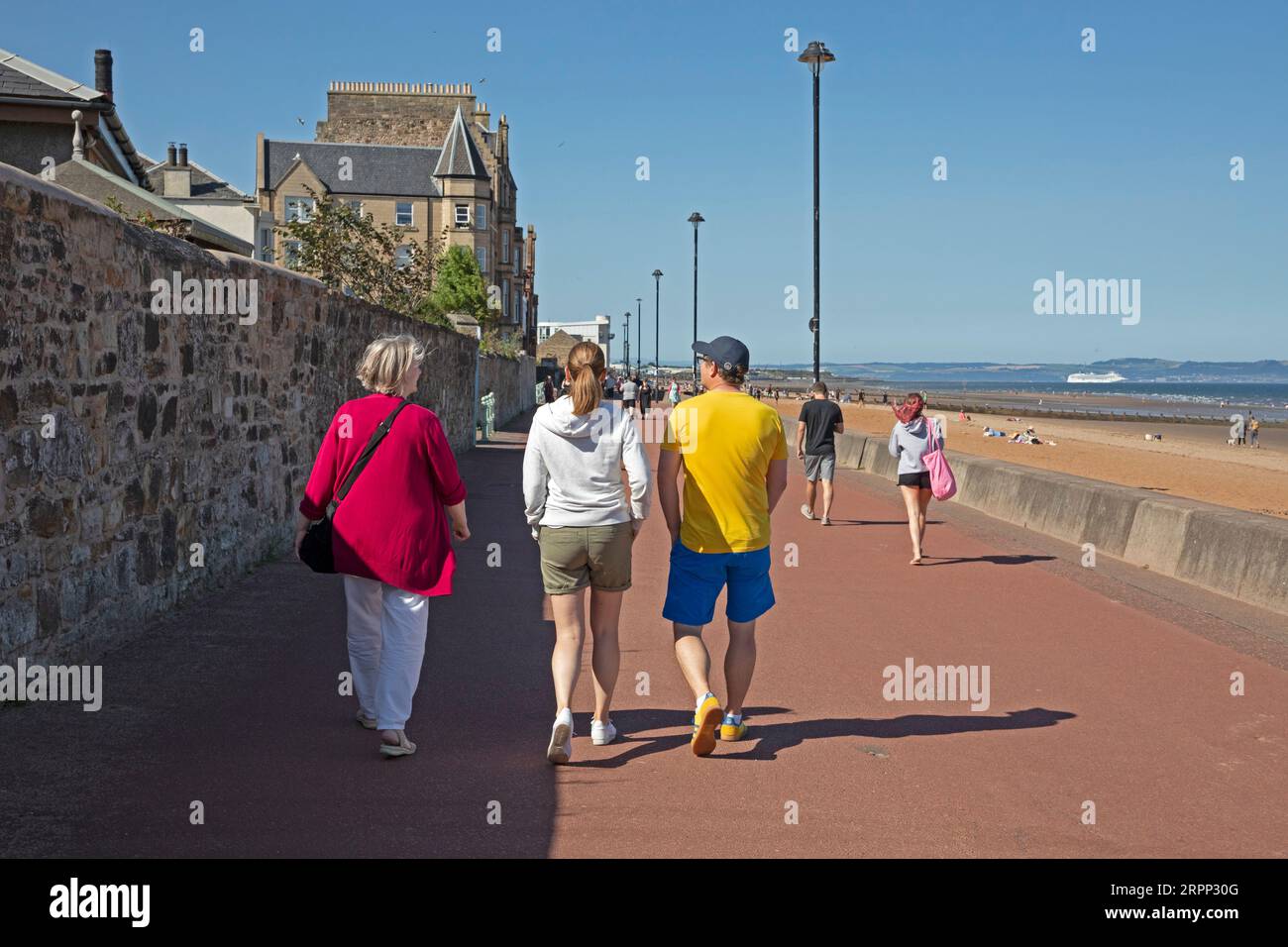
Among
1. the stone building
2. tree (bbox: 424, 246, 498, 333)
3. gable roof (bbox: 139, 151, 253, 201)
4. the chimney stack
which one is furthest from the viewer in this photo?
the stone building

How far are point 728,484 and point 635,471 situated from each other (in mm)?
469

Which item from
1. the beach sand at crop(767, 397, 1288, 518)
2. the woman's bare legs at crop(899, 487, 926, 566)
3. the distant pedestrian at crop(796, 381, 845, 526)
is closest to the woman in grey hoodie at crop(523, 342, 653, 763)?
the woman's bare legs at crop(899, 487, 926, 566)

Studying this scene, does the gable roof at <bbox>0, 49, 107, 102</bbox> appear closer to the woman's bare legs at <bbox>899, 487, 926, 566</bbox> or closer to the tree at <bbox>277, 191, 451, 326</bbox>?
the tree at <bbox>277, 191, 451, 326</bbox>

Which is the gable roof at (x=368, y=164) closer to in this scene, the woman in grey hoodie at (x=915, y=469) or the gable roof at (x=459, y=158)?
the gable roof at (x=459, y=158)

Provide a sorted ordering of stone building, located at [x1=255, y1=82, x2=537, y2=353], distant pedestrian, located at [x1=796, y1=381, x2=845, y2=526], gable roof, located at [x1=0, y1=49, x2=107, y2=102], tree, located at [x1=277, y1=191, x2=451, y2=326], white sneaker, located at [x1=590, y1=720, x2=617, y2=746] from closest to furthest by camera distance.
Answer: white sneaker, located at [x1=590, y1=720, x2=617, y2=746] < distant pedestrian, located at [x1=796, y1=381, x2=845, y2=526] < gable roof, located at [x1=0, y1=49, x2=107, y2=102] < tree, located at [x1=277, y1=191, x2=451, y2=326] < stone building, located at [x1=255, y1=82, x2=537, y2=353]

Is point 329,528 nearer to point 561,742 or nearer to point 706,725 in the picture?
point 561,742

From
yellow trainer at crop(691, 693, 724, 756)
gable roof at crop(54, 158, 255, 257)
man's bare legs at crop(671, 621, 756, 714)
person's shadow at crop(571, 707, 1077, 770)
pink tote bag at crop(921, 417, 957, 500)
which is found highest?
gable roof at crop(54, 158, 255, 257)

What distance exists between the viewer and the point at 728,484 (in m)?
6.32

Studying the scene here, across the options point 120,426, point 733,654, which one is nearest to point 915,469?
point 733,654

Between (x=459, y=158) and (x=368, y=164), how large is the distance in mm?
5788

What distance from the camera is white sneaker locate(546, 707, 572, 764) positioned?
19.2 feet

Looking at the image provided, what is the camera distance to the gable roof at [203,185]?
162 ft

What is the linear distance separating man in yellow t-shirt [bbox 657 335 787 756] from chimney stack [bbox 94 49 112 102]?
3830 centimetres

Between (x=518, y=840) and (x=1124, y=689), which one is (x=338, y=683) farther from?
(x=1124, y=689)
